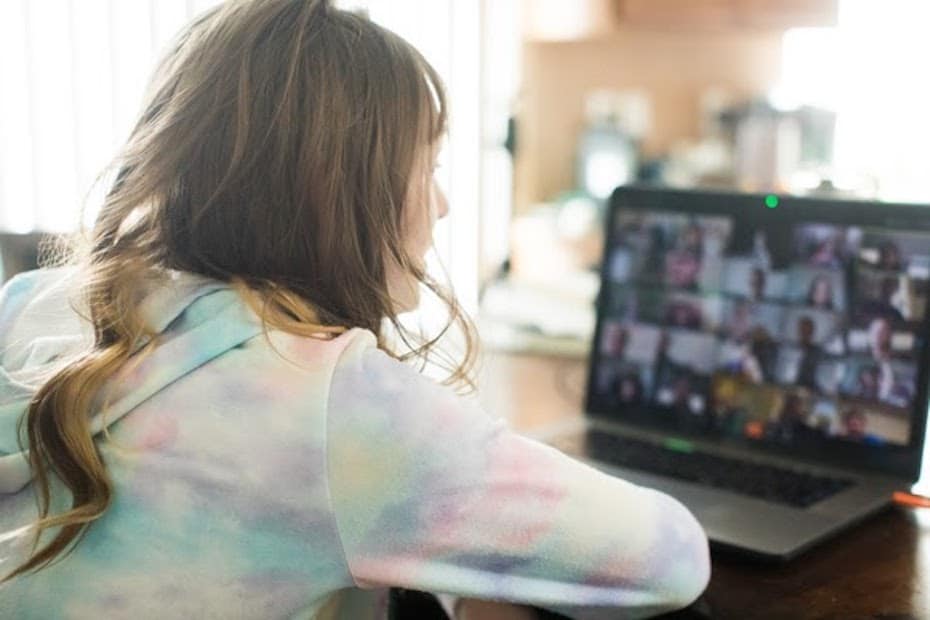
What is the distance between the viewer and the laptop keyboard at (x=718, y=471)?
3.81ft

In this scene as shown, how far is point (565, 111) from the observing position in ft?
11.7

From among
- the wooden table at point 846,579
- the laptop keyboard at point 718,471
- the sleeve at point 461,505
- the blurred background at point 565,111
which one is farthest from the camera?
the blurred background at point 565,111

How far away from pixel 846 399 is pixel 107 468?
0.78m

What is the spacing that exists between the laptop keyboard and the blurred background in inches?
20.8

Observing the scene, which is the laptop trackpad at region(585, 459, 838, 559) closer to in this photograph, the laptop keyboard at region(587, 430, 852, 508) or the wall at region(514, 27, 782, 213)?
the laptop keyboard at region(587, 430, 852, 508)

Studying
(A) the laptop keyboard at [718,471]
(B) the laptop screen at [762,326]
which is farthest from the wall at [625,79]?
(A) the laptop keyboard at [718,471]

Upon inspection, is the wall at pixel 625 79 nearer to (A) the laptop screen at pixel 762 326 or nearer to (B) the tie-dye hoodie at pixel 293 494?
(A) the laptop screen at pixel 762 326

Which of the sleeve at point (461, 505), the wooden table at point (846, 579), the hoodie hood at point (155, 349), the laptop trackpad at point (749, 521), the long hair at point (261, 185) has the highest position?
the long hair at point (261, 185)

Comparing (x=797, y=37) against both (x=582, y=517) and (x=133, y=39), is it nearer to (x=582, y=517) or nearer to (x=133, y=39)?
(x=133, y=39)

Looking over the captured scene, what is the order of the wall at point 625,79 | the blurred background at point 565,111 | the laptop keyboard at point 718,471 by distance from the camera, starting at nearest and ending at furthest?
1. the laptop keyboard at point 718,471
2. the blurred background at point 565,111
3. the wall at point 625,79

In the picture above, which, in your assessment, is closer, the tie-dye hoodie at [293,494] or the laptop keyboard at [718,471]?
the tie-dye hoodie at [293,494]

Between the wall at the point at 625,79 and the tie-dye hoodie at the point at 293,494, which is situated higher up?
the wall at the point at 625,79

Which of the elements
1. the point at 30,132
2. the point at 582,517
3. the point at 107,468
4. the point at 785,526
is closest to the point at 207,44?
the point at 107,468

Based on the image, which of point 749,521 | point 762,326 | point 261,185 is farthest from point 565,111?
point 261,185
